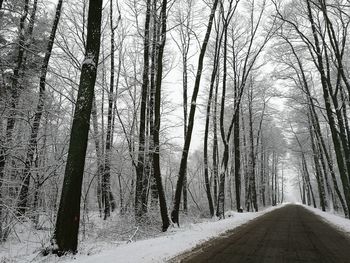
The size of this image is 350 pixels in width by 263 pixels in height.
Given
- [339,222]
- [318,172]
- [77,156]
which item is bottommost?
[339,222]

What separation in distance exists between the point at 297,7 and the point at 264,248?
1552 cm

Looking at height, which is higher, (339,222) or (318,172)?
(318,172)

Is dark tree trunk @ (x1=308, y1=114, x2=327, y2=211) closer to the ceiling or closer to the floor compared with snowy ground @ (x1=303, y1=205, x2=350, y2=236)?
closer to the ceiling

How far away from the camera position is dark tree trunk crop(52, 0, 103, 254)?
5.67 metres

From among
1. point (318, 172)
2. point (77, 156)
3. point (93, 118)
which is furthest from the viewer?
point (318, 172)

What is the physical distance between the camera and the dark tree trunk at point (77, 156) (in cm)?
567

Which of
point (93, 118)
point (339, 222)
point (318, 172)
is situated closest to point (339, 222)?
point (339, 222)

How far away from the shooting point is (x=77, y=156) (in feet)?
19.7

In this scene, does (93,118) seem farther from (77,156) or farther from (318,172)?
(318,172)

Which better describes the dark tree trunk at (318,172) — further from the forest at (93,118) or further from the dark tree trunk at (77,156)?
the dark tree trunk at (77,156)

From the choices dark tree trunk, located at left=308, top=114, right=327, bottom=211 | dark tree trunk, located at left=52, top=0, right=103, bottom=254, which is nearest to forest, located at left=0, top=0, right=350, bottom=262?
dark tree trunk, located at left=52, top=0, right=103, bottom=254

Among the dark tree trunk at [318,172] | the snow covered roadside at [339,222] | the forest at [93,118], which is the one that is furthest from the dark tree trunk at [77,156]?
the dark tree trunk at [318,172]

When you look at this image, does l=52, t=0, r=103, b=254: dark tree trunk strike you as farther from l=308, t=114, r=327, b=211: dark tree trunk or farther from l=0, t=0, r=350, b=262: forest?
l=308, t=114, r=327, b=211: dark tree trunk

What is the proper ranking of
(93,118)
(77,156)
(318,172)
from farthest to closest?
(318,172) → (93,118) → (77,156)
